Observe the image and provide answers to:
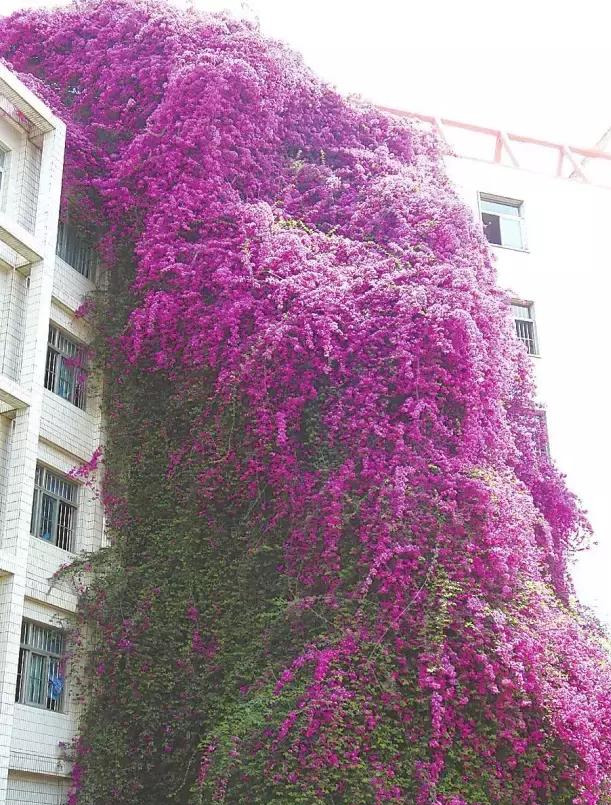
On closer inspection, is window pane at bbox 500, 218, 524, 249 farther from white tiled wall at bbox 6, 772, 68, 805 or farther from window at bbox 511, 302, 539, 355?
white tiled wall at bbox 6, 772, 68, 805

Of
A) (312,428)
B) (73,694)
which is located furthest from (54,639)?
(312,428)

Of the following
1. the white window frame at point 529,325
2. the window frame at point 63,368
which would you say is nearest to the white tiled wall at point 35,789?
the window frame at point 63,368

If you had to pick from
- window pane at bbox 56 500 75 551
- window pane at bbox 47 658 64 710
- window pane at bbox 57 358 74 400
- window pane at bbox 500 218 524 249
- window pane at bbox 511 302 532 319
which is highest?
window pane at bbox 500 218 524 249

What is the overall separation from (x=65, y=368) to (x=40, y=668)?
3952 mm

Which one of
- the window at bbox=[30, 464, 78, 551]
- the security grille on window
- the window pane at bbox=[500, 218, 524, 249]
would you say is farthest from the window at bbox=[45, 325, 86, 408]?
the window pane at bbox=[500, 218, 524, 249]

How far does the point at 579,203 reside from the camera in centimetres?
1775

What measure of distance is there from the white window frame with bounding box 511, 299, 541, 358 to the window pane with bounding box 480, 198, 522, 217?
193 centimetres

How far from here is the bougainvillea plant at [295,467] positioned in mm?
10195

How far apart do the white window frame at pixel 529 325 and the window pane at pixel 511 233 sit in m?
1.20

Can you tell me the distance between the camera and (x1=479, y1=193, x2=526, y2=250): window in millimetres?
17000

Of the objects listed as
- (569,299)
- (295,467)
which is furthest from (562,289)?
(295,467)

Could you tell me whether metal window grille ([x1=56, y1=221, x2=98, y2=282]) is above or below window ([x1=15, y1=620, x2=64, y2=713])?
above

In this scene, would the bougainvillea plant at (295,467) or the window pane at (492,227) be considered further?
the window pane at (492,227)

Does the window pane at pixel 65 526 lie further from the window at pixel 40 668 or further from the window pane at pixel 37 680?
the window pane at pixel 37 680
